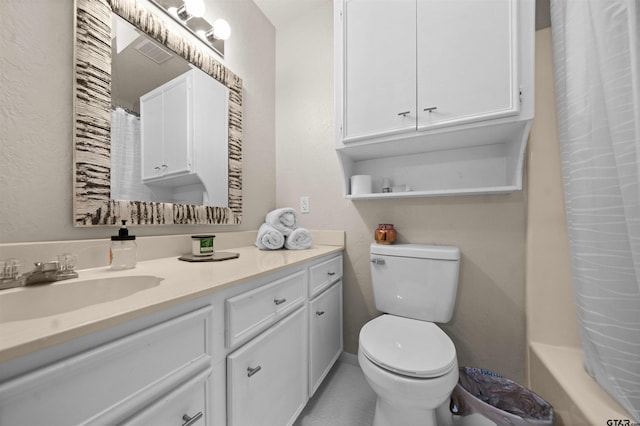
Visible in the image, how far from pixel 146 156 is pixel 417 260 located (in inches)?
55.6

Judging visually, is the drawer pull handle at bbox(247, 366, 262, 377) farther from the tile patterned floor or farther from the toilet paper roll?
the toilet paper roll

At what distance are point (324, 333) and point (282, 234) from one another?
622 mm

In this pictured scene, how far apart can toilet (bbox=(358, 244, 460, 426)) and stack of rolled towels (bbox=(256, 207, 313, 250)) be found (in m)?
0.44

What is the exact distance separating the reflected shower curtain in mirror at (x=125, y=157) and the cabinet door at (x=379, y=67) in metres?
1.01

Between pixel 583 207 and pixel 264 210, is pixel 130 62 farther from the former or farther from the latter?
pixel 583 207

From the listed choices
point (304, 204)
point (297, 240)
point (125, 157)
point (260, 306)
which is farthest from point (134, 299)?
point (304, 204)

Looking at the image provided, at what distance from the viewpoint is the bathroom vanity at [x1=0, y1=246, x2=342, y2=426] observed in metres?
0.38

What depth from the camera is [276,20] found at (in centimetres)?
Answer: 185

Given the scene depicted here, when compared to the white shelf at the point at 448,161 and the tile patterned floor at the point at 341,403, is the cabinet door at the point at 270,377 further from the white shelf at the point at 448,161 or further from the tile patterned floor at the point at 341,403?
the white shelf at the point at 448,161

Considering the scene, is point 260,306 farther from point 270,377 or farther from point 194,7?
point 194,7

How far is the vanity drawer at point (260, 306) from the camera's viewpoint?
2.38ft

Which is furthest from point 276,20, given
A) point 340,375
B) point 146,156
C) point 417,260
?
point 340,375

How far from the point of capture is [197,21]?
4.21ft

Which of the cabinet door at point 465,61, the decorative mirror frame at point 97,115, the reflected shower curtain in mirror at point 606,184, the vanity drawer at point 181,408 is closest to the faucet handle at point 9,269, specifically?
the decorative mirror frame at point 97,115
